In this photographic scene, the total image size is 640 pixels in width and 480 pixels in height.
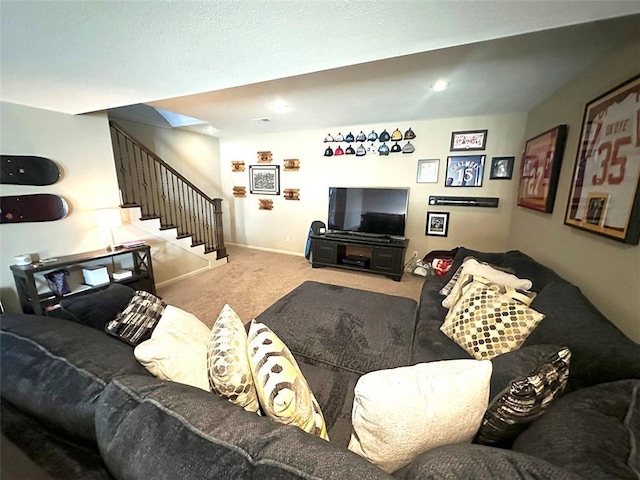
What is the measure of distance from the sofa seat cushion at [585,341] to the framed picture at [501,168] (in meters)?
2.73

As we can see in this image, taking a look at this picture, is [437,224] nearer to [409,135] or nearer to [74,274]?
[409,135]

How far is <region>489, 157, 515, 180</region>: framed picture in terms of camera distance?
11.2 feet

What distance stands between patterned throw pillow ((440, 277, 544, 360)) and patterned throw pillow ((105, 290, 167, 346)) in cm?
159

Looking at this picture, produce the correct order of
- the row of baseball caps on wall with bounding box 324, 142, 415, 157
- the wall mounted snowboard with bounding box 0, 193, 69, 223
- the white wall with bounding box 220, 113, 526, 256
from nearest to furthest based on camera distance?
1. the wall mounted snowboard with bounding box 0, 193, 69, 223
2. the white wall with bounding box 220, 113, 526, 256
3. the row of baseball caps on wall with bounding box 324, 142, 415, 157

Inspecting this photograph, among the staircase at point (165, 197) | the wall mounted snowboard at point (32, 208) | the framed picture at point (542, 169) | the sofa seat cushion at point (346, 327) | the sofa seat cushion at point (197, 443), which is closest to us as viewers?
the sofa seat cushion at point (197, 443)

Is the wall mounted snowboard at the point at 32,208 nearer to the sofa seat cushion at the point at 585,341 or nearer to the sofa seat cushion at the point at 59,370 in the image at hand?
the sofa seat cushion at the point at 59,370

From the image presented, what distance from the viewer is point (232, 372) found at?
2.57 ft

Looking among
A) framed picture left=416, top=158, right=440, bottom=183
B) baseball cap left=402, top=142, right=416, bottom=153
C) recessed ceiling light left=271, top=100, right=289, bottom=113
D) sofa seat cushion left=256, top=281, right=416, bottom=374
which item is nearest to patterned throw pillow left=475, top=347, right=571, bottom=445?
sofa seat cushion left=256, top=281, right=416, bottom=374

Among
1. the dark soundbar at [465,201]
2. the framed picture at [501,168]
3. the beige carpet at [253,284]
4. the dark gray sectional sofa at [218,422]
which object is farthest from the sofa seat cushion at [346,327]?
the framed picture at [501,168]

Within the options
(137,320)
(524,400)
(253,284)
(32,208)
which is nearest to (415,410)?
(524,400)

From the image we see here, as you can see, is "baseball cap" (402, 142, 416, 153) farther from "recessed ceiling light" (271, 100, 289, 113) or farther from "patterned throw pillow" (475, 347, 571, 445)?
"patterned throw pillow" (475, 347, 571, 445)

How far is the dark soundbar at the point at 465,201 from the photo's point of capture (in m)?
3.56

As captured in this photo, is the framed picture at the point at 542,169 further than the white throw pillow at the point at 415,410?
Yes

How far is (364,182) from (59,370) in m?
4.12
